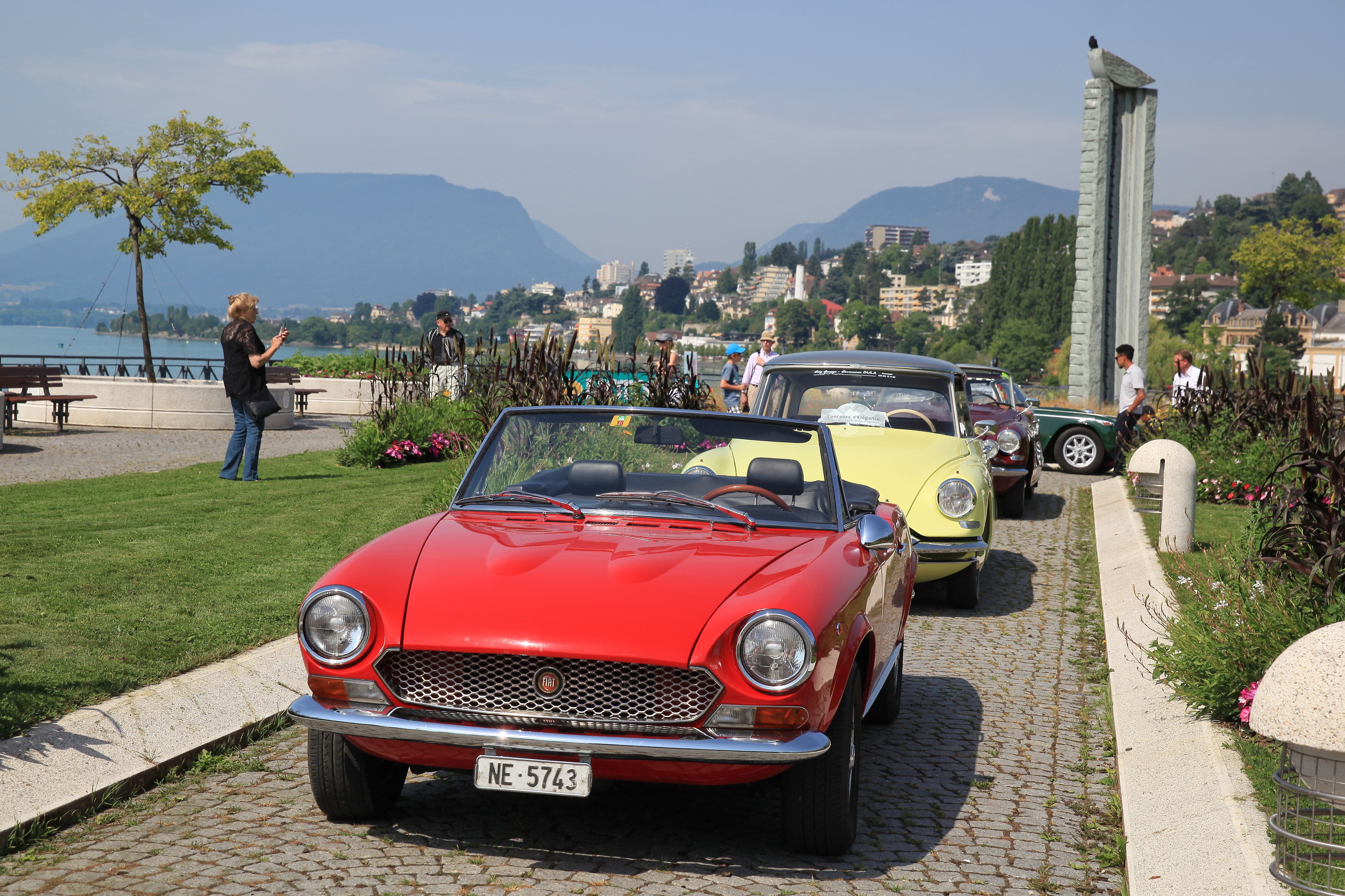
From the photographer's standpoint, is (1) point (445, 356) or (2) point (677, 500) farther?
(1) point (445, 356)

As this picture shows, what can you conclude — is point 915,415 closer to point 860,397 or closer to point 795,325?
A: point 860,397

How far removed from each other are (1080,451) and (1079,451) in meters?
0.02

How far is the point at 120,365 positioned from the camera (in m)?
32.7

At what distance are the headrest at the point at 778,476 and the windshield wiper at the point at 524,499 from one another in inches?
31.1

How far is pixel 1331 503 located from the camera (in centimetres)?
599

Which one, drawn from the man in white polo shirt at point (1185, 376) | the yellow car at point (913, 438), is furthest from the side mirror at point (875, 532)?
the man in white polo shirt at point (1185, 376)

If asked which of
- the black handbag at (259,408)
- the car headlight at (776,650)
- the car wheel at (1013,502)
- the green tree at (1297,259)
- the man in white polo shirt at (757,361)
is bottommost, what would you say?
the car wheel at (1013,502)

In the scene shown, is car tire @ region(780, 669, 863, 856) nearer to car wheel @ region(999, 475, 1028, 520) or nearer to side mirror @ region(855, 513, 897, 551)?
side mirror @ region(855, 513, 897, 551)

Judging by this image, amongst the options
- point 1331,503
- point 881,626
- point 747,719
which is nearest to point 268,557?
point 881,626

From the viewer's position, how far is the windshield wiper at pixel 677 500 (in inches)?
189

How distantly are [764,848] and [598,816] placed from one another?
66 centimetres

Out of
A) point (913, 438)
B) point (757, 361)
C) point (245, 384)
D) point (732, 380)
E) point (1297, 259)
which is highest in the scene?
point (1297, 259)

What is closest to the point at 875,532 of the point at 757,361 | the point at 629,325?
the point at 757,361

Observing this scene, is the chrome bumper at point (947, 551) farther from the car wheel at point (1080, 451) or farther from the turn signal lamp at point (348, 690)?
the car wheel at point (1080, 451)
